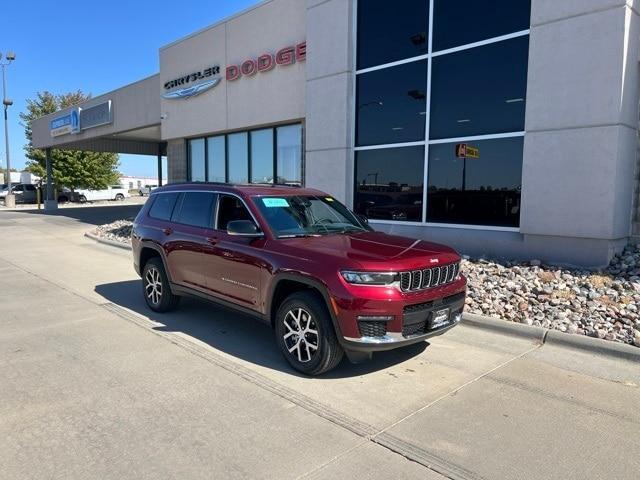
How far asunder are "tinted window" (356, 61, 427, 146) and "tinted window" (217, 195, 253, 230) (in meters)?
5.89

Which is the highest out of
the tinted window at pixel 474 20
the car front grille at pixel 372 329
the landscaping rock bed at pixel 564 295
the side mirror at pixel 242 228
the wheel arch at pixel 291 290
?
the tinted window at pixel 474 20

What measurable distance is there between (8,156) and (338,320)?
41.8m

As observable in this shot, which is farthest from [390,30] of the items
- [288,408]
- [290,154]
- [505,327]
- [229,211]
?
[288,408]

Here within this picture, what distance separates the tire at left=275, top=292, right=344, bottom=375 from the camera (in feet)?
14.1

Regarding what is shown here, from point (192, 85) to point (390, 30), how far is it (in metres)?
8.67

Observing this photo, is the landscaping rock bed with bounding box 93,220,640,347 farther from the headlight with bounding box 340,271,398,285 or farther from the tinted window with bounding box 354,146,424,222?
the headlight with bounding box 340,271,398,285

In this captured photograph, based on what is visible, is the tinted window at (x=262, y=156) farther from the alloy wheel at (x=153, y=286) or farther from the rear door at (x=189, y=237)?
the rear door at (x=189, y=237)

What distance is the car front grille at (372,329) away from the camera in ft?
13.5

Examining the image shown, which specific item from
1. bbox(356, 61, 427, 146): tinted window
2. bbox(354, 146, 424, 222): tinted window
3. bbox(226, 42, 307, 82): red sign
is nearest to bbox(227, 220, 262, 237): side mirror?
bbox(354, 146, 424, 222): tinted window

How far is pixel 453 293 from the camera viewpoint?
4801mm

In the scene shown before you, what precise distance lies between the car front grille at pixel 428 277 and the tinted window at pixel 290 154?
9.35 meters

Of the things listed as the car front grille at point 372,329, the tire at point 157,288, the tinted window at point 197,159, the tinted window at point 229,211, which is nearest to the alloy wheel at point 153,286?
the tire at point 157,288

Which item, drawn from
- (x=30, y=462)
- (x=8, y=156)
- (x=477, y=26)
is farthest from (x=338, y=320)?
(x=8, y=156)

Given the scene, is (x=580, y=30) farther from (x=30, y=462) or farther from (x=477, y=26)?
(x=30, y=462)
